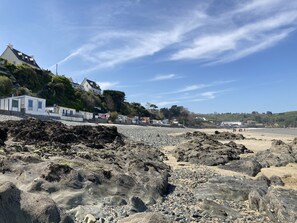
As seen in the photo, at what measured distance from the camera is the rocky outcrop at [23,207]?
472 cm

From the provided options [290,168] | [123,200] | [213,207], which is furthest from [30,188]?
[290,168]

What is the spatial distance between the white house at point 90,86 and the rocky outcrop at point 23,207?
11382 centimetres

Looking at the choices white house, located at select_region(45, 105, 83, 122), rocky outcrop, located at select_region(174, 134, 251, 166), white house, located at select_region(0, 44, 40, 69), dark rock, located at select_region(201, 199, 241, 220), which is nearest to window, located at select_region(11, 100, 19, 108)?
white house, located at select_region(45, 105, 83, 122)

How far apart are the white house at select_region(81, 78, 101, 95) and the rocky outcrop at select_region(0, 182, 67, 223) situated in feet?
373

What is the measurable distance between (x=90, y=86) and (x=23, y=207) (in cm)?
11649

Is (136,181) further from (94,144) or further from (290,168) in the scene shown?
(290,168)

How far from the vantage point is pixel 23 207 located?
5.03m

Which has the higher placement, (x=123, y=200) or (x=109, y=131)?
(x=109, y=131)

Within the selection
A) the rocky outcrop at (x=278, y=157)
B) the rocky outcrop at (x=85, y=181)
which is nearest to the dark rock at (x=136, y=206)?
the rocky outcrop at (x=85, y=181)

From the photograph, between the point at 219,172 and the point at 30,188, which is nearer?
the point at 30,188

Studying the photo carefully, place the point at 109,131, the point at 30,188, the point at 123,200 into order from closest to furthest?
the point at 30,188
the point at 123,200
the point at 109,131

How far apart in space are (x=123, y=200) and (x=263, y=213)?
13.5 feet

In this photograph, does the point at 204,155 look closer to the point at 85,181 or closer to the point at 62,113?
the point at 85,181

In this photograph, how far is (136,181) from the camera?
10992mm
